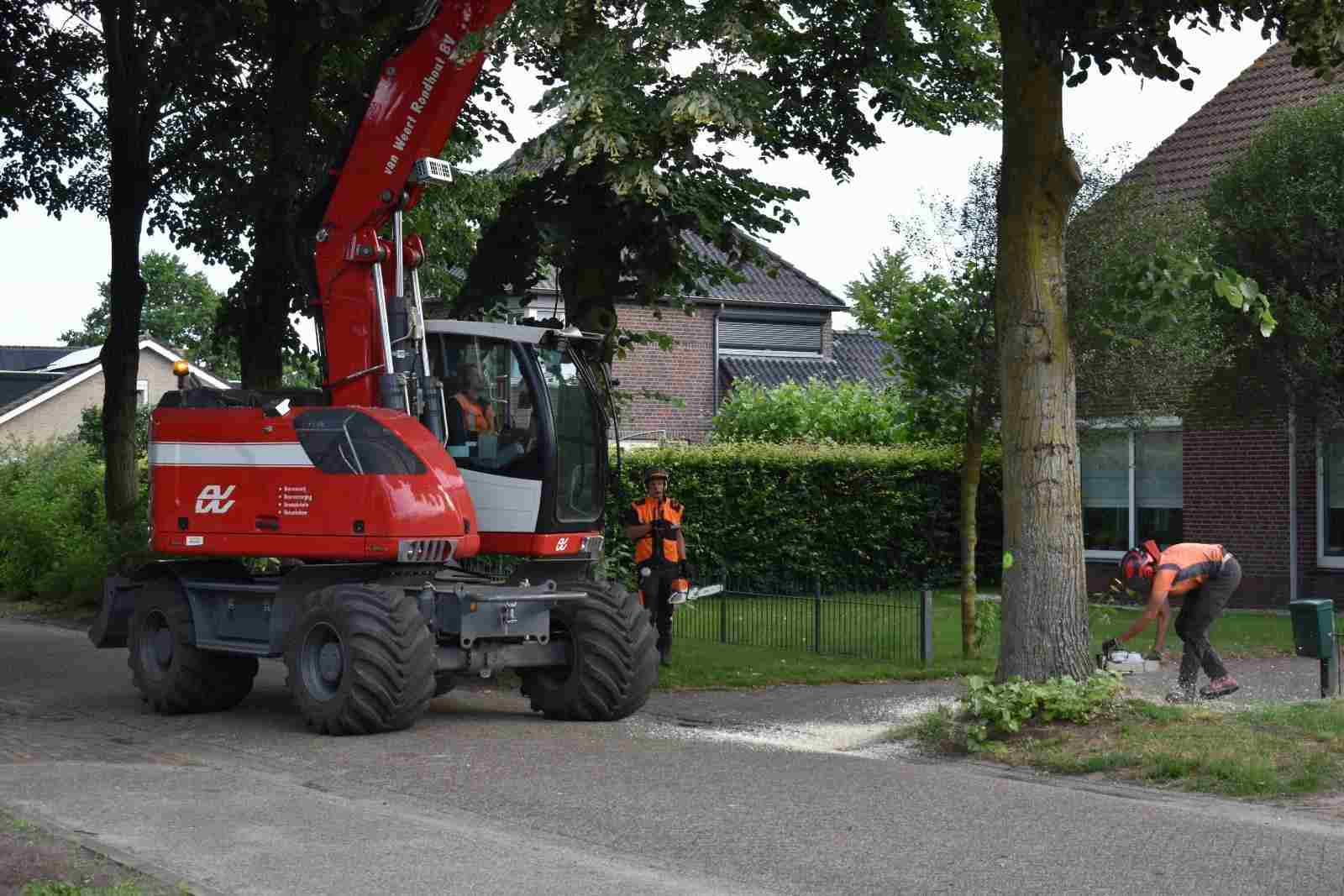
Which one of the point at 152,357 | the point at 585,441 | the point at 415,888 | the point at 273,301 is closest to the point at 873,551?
the point at 273,301

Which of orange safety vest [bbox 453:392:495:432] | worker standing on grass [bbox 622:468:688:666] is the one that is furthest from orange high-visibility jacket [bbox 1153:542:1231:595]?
orange safety vest [bbox 453:392:495:432]

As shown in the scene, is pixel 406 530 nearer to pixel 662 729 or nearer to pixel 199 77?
pixel 662 729

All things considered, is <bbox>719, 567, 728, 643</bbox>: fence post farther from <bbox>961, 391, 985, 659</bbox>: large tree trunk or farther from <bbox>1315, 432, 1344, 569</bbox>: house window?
<bbox>1315, 432, 1344, 569</bbox>: house window

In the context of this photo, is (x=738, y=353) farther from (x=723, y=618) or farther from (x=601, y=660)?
(x=601, y=660)

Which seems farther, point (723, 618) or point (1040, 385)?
point (723, 618)

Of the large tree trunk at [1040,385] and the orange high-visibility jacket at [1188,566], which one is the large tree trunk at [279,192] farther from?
the orange high-visibility jacket at [1188,566]

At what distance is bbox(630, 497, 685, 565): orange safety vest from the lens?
1584cm

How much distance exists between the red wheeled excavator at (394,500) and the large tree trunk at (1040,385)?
9.48 ft

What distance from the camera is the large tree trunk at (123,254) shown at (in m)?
22.2

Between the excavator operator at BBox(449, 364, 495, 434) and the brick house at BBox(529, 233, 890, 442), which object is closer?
the excavator operator at BBox(449, 364, 495, 434)

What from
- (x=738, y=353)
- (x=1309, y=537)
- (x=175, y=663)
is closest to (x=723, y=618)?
(x=175, y=663)

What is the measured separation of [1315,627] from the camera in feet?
42.0

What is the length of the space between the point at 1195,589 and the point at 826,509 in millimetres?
12584

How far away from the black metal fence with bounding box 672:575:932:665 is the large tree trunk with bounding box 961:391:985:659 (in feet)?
1.42
